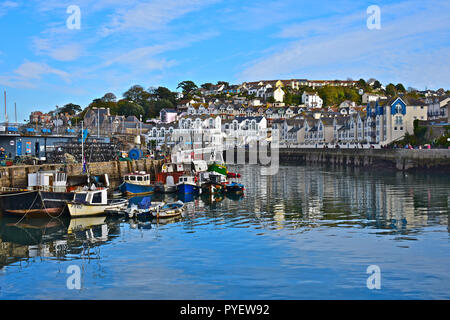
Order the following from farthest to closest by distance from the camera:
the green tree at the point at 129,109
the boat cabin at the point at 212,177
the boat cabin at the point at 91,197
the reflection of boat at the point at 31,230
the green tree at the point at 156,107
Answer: the green tree at the point at 156,107 < the green tree at the point at 129,109 < the boat cabin at the point at 212,177 < the boat cabin at the point at 91,197 < the reflection of boat at the point at 31,230

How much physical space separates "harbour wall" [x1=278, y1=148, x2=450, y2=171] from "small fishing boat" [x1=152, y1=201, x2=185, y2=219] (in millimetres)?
46824

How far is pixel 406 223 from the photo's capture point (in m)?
29.0

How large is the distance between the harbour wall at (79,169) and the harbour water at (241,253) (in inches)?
321

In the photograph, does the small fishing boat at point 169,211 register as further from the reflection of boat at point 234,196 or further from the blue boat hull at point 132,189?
the blue boat hull at point 132,189

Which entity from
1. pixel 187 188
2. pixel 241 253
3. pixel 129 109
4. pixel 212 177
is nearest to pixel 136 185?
pixel 187 188

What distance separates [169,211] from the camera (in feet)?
106

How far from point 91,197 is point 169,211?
565 centimetres

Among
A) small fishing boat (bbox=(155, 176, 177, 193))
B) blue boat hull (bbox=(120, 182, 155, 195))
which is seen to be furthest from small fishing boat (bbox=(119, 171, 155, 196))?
small fishing boat (bbox=(155, 176, 177, 193))

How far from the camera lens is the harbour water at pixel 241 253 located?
16781mm

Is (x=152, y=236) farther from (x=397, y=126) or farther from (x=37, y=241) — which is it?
(x=397, y=126)

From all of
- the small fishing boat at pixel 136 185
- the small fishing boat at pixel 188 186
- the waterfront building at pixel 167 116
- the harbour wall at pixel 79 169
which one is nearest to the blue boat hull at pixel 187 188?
the small fishing boat at pixel 188 186

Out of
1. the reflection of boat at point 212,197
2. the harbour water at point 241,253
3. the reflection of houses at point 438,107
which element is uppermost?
the reflection of houses at point 438,107

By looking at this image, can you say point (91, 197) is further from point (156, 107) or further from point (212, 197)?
point (156, 107)

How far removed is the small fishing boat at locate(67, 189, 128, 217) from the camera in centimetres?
3193
